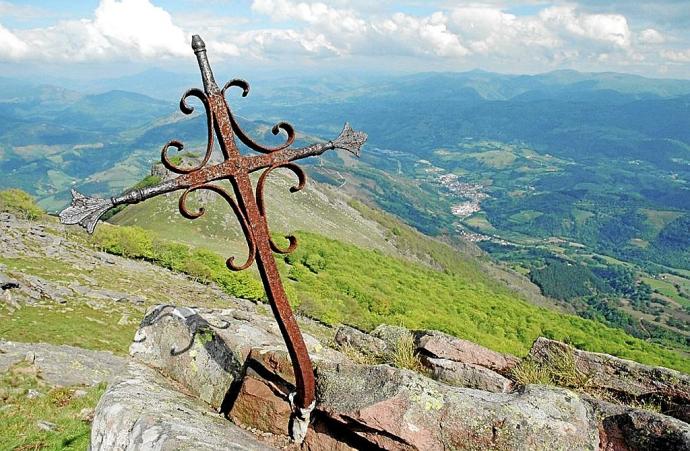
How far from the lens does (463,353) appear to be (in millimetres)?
10148

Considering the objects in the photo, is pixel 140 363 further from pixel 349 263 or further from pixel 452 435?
pixel 349 263

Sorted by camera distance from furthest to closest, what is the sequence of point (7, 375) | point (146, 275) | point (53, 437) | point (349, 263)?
point (349, 263)
point (146, 275)
point (7, 375)
point (53, 437)

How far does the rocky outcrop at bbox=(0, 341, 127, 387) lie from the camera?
54.9 ft

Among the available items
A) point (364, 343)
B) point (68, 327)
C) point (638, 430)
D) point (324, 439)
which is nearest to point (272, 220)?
point (68, 327)

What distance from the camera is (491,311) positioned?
98.1 meters

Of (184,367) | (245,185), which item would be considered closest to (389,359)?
(184,367)

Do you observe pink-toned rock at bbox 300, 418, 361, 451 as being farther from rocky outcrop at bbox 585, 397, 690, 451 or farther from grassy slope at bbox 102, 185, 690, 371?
grassy slope at bbox 102, 185, 690, 371

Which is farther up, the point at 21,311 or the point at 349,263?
the point at 21,311

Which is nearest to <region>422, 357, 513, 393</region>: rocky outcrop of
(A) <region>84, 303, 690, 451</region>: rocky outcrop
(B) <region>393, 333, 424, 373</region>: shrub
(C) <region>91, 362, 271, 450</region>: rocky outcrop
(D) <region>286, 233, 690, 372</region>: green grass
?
(A) <region>84, 303, 690, 451</region>: rocky outcrop

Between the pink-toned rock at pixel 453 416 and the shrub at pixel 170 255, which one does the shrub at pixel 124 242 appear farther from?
the pink-toned rock at pixel 453 416

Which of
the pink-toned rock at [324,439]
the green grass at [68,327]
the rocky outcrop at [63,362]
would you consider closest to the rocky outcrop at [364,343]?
the pink-toned rock at [324,439]

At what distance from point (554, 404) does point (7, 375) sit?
16410 mm

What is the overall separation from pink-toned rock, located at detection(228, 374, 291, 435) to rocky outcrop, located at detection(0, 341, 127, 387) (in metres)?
10.2

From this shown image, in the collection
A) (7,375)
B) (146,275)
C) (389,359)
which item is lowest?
(146,275)
